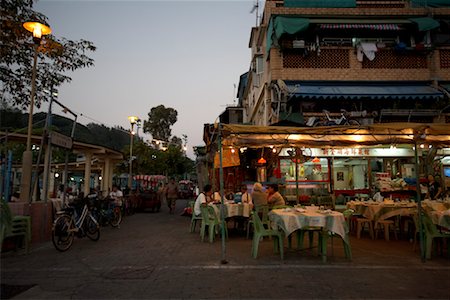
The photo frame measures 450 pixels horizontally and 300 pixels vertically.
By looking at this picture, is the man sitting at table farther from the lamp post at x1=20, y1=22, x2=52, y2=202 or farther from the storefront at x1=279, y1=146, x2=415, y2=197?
the storefront at x1=279, y1=146, x2=415, y2=197

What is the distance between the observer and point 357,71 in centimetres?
1500

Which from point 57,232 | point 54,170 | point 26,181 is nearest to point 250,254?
point 57,232

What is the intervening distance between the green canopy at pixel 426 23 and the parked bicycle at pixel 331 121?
16.5 feet

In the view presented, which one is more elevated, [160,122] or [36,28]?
[160,122]

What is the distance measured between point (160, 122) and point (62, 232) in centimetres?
3660

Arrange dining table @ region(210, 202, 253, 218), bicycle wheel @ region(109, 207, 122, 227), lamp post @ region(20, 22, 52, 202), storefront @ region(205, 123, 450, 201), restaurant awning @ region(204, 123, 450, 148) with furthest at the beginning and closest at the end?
1. storefront @ region(205, 123, 450, 201)
2. bicycle wheel @ region(109, 207, 122, 227)
3. dining table @ region(210, 202, 253, 218)
4. lamp post @ region(20, 22, 52, 202)
5. restaurant awning @ region(204, 123, 450, 148)

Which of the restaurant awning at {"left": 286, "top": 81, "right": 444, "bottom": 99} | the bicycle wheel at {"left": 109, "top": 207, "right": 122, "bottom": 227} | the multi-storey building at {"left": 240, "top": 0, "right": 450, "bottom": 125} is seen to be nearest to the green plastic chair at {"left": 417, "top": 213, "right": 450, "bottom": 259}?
the restaurant awning at {"left": 286, "top": 81, "right": 444, "bottom": 99}

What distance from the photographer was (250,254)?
7.23 m

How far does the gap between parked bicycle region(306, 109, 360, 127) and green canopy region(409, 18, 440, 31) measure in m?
5.02

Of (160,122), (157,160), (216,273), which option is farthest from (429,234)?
(160,122)

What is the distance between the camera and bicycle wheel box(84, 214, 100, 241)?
365 inches

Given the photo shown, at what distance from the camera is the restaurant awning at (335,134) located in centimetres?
711

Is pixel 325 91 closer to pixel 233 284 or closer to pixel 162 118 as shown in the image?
pixel 233 284

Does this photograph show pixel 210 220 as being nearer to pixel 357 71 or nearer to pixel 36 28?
pixel 36 28
